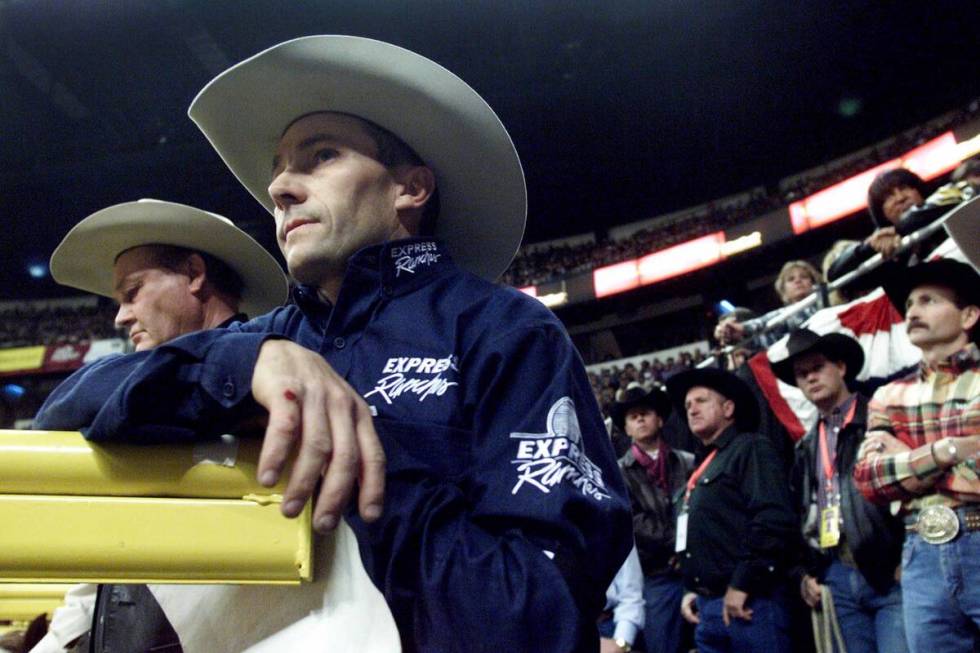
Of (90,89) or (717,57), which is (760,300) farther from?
(90,89)

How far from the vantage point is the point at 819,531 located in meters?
3.42

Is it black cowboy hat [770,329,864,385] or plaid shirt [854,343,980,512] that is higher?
black cowboy hat [770,329,864,385]

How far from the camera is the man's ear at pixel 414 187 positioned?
5.00 ft

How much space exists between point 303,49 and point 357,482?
3.22ft

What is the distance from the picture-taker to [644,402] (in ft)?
17.1

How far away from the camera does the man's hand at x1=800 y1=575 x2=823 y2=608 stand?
3.35 metres

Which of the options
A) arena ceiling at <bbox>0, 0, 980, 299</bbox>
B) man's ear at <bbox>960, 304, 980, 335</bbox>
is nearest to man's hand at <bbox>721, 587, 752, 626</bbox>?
man's ear at <bbox>960, 304, 980, 335</bbox>

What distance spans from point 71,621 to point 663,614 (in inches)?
139

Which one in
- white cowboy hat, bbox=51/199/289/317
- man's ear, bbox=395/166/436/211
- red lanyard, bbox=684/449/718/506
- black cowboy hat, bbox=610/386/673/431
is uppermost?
white cowboy hat, bbox=51/199/289/317

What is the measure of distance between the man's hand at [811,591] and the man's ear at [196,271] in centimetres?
272

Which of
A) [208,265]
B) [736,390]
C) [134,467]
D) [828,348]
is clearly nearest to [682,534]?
[736,390]

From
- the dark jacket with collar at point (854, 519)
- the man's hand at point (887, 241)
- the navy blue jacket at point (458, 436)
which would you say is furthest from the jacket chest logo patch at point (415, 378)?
the man's hand at point (887, 241)

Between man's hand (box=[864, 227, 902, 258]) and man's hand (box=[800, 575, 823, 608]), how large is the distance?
66.6 inches

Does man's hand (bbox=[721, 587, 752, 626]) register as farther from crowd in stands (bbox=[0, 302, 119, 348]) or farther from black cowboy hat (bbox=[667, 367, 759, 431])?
crowd in stands (bbox=[0, 302, 119, 348])
